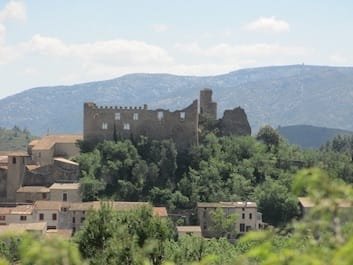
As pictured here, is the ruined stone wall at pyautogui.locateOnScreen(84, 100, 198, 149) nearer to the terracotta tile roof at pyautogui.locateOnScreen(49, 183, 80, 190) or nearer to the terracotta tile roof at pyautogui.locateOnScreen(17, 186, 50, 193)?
the terracotta tile roof at pyautogui.locateOnScreen(49, 183, 80, 190)

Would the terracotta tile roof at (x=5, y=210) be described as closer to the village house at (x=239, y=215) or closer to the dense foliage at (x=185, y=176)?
the dense foliage at (x=185, y=176)

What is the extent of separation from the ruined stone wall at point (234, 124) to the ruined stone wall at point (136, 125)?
4.55 meters

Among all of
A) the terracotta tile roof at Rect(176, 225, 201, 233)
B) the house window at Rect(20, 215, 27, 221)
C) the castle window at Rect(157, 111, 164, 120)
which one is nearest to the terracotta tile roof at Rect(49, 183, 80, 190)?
the house window at Rect(20, 215, 27, 221)

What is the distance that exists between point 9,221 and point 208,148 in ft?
52.9

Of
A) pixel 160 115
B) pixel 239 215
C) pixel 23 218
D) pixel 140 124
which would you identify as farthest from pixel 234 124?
pixel 23 218

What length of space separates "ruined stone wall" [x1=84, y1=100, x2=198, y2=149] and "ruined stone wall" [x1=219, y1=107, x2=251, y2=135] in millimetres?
4550

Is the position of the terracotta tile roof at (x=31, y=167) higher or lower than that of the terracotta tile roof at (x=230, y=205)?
higher

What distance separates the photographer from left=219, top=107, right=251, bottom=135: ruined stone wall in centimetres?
6444

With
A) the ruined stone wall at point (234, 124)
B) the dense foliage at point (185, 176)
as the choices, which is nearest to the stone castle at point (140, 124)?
the dense foliage at point (185, 176)

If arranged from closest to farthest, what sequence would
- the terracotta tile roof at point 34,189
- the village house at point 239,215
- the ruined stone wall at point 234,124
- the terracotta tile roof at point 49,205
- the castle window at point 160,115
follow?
the terracotta tile roof at point 49,205 < the village house at point 239,215 < the terracotta tile roof at point 34,189 < the castle window at point 160,115 < the ruined stone wall at point 234,124

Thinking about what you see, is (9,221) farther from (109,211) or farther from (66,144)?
(109,211)

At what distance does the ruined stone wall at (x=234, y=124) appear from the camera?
6444 cm

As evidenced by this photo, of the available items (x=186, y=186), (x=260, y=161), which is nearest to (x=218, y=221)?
(x=186, y=186)

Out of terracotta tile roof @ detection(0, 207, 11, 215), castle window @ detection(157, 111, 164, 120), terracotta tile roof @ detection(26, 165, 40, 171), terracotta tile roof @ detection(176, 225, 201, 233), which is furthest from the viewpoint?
castle window @ detection(157, 111, 164, 120)
